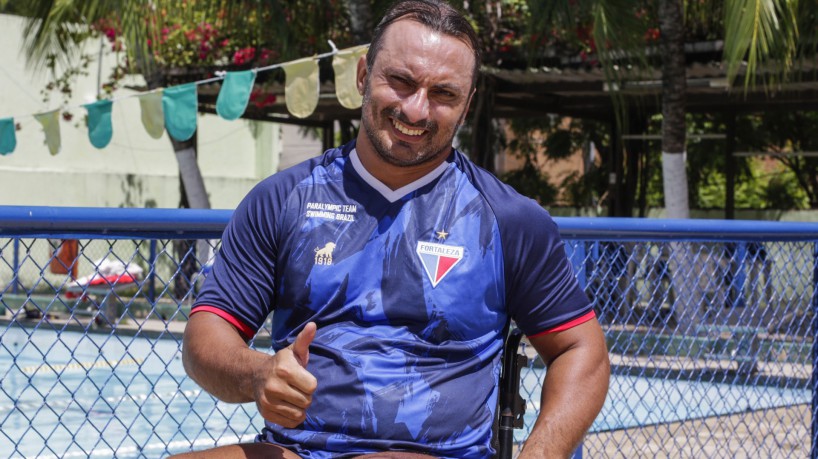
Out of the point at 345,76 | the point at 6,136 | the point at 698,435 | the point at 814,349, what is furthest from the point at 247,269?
the point at 6,136

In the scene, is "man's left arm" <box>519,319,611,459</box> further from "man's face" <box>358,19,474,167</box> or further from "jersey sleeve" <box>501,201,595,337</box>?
"man's face" <box>358,19,474,167</box>

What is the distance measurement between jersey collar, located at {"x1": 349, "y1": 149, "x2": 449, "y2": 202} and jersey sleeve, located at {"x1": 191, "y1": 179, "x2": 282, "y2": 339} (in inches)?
8.6

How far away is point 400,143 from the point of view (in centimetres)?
261

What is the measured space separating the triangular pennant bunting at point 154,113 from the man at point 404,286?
9.19 meters

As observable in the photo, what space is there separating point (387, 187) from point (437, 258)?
222mm

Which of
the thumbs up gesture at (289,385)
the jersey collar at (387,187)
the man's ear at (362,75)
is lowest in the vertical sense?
the thumbs up gesture at (289,385)

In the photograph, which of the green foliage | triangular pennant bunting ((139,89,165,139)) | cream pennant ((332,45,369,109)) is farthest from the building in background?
cream pennant ((332,45,369,109))

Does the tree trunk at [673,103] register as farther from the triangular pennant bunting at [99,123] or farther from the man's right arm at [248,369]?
the man's right arm at [248,369]

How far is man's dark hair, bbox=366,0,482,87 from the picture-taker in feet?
8.61

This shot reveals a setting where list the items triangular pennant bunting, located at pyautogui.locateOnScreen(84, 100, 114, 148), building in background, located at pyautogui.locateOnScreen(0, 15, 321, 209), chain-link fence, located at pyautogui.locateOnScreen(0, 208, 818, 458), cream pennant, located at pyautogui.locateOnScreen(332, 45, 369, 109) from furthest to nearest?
building in background, located at pyautogui.locateOnScreen(0, 15, 321, 209) → triangular pennant bunting, located at pyautogui.locateOnScreen(84, 100, 114, 148) → cream pennant, located at pyautogui.locateOnScreen(332, 45, 369, 109) → chain-link fence, located at pyautogui.locateOnScreen(0, 208, 818, 458)

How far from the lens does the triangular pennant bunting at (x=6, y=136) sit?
1307 centimetres

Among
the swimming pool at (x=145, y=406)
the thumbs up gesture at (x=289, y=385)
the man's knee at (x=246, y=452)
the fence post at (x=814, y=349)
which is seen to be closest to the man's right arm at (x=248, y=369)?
the thumbs up gesture at (x=289, y=385)

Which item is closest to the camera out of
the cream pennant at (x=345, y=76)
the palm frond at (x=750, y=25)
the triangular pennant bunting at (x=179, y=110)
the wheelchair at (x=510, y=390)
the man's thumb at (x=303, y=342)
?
the man's thumb at (x=303, y=342)

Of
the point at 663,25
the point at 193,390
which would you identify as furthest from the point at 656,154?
the point at 193,390
